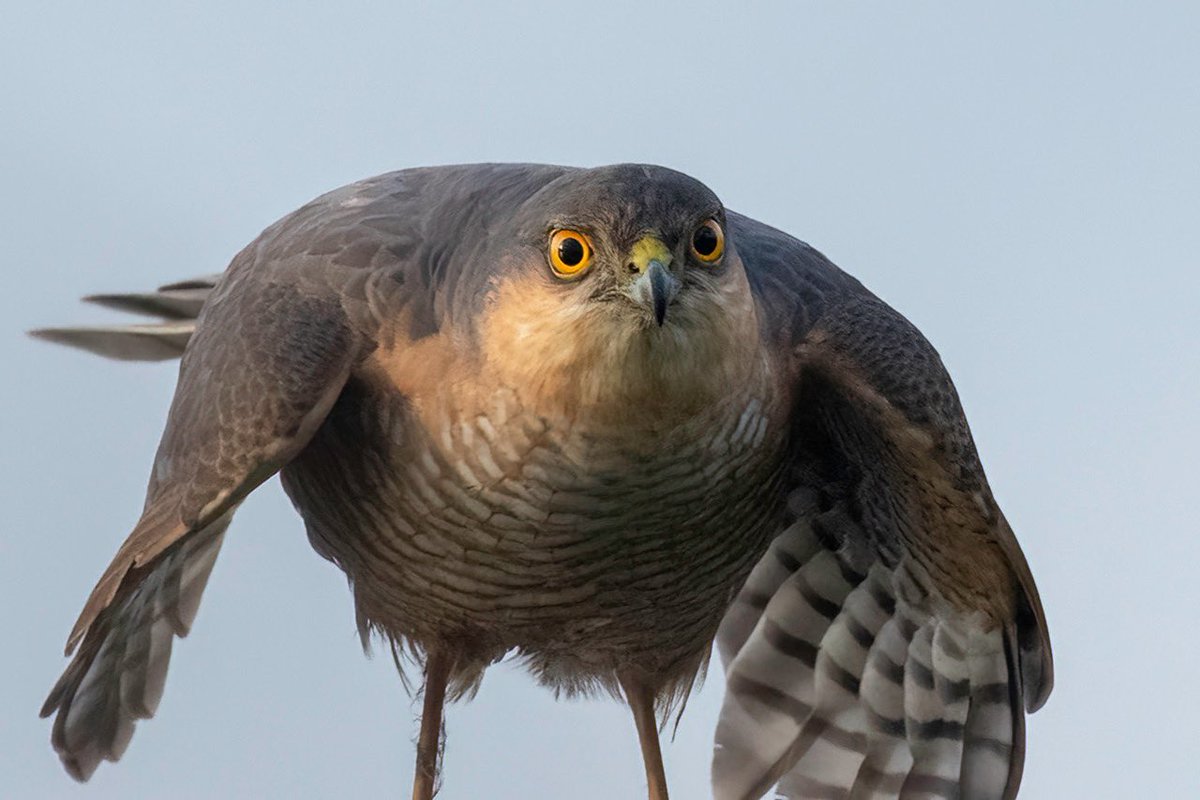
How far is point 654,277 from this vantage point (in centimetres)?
414

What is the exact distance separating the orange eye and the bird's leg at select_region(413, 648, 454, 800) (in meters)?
1.89

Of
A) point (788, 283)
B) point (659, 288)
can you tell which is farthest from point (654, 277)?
point (788, 283)

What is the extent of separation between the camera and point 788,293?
17.2 ft

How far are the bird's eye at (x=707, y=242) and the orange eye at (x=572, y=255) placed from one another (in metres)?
0.26

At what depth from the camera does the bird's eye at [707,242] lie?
4.35m

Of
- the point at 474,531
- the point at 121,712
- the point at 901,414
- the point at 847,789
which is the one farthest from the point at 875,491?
the point at 121,712

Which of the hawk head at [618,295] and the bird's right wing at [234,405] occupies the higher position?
the hawk head at [618,295]

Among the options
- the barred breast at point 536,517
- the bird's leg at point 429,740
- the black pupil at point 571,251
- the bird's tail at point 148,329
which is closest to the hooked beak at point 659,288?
the black pupil at point 571,251

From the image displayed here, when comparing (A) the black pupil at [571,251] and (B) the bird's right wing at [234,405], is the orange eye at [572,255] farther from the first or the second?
(B) the bird's right wing at [234,405]

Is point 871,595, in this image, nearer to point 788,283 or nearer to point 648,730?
point 648,730

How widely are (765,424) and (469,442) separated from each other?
0.84m

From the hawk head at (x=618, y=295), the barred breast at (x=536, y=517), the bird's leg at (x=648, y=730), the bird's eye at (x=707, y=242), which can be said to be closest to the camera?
the hawk head at (x=618, y=295)

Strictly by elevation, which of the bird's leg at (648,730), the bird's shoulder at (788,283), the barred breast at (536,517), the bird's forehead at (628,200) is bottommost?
the bird's leg at (648,730)

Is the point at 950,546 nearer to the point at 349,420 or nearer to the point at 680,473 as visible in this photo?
the point at 680,473
